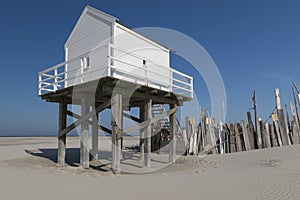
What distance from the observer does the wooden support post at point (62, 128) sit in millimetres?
11820

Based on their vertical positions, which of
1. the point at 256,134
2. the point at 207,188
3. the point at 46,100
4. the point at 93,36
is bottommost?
the point at 207,188

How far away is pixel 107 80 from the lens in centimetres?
895

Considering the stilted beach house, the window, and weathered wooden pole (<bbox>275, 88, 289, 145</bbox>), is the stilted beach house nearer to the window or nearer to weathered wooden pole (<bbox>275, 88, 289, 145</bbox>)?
the window

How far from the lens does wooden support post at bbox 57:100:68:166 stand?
11820 millimetres

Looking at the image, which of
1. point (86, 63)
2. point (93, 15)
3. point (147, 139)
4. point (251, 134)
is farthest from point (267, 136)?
point (93, 15)

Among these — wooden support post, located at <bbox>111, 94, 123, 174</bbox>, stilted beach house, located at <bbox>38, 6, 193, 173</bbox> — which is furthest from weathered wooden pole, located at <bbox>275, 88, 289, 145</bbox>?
wooden support post, located at <bbox>111, 94, 123, 174</bbox>

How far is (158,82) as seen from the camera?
38.6 feet

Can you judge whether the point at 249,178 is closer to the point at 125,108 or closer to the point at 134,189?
the point at 134,189

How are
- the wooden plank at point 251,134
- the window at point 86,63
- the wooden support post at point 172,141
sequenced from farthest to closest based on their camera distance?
the wooden plank at point 251,134, the wooden support post at point 172,141, the window at point 86,63

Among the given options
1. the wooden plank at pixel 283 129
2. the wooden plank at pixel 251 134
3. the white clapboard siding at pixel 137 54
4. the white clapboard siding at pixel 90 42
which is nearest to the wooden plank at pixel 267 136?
the wooden plank at pixel 251 134

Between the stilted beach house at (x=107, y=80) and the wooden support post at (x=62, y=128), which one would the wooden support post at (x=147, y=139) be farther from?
the wooden support post at (x=62, y=128)

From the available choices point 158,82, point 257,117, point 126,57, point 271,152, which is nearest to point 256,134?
point 257,117

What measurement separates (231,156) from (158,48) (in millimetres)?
7168

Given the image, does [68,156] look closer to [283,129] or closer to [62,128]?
[62,128]
